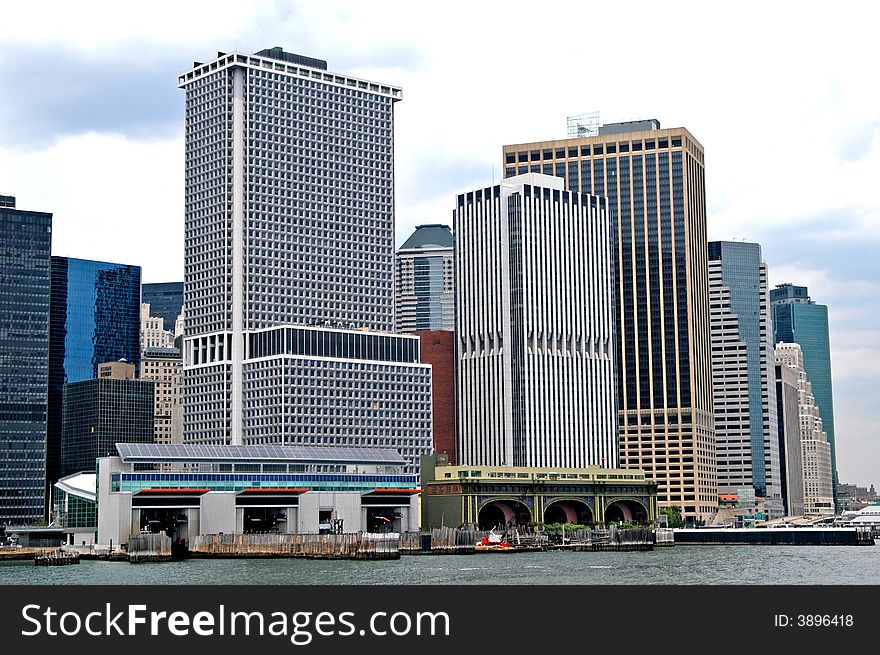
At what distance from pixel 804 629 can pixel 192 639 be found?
17.1m

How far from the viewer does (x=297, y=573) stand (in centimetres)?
17288

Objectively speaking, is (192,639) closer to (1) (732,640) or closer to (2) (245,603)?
(2) (245,603)

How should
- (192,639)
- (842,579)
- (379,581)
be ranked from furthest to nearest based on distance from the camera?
(842,579)
(379,581)
(192,639)

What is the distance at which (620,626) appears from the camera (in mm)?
38250

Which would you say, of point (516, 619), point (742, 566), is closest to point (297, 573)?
point (742, 566)

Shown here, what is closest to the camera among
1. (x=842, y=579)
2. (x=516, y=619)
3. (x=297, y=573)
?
(x=516, y=619)

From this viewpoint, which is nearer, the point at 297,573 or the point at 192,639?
the point at 192,639

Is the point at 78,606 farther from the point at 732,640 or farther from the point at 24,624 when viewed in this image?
the point at 732,640

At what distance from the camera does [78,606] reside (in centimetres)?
3775

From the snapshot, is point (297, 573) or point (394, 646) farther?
point (297, 573)

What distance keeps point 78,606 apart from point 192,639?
355 centimetres

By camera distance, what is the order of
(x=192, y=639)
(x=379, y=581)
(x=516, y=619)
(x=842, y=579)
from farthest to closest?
(x=842, y=579), (x=379, y=581), (x=516, y=619), (x=192, y=639)

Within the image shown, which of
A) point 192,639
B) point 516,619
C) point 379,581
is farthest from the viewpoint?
point 379,581

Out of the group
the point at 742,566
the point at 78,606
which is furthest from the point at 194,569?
the point at 78,606
